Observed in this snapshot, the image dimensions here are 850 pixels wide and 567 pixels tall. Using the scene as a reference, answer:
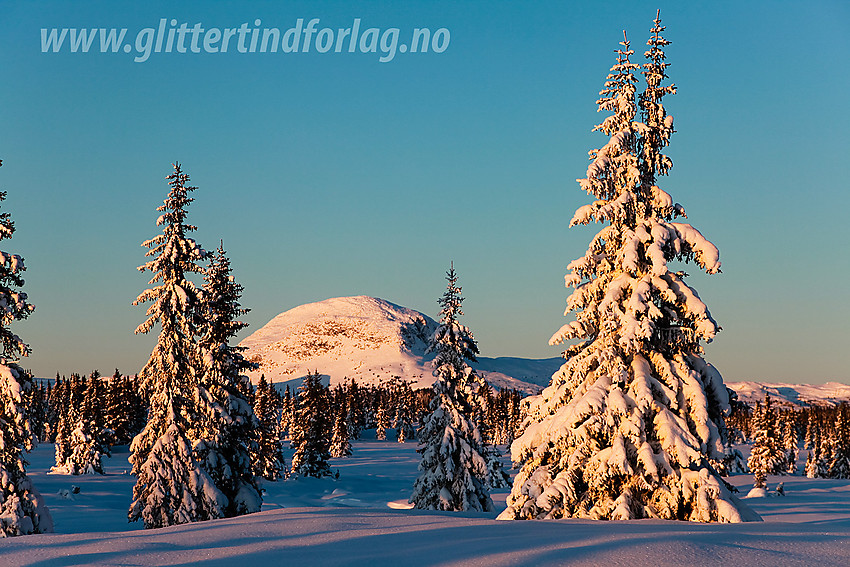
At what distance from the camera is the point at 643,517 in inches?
651

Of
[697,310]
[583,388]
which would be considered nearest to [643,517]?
[583,388]

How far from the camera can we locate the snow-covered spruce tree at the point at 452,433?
34.9 m

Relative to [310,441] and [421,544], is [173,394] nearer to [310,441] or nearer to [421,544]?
[421,544]

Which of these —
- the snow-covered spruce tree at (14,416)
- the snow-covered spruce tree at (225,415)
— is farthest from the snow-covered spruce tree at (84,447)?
the snow-covered spruce tree at (14,416)

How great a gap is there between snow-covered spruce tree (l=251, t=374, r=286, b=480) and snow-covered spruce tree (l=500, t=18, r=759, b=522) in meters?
16.6

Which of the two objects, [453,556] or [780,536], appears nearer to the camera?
[453,556]

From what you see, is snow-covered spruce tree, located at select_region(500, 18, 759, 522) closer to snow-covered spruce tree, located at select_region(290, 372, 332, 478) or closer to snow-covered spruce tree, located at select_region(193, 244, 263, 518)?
snow-covered spruce tree, located at select_region(193, 244, 263, 518)

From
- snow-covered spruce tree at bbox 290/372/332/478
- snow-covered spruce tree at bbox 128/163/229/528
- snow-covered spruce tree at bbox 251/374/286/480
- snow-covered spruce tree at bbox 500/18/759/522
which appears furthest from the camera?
snow-covered spruce tree at bbox 290/372/332/478

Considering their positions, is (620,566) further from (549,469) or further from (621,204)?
(621,204)

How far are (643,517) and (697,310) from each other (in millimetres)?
4795

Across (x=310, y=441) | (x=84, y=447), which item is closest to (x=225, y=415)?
(x=310, y=441)

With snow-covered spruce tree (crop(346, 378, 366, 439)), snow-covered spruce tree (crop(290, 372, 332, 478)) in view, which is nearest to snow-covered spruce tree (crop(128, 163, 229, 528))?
snow-covered spruce tree (crop(290, 372, 332, 478))

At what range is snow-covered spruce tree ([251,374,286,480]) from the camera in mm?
32938

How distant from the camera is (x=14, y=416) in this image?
79.2 ft
